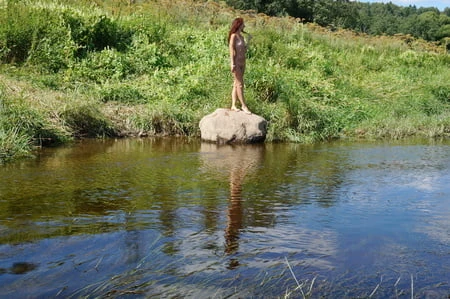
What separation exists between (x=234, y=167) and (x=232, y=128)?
105 inches

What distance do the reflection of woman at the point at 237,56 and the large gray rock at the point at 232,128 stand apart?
0.27 meters

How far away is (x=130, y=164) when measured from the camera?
7398 mm

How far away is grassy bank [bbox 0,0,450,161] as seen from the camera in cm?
1005

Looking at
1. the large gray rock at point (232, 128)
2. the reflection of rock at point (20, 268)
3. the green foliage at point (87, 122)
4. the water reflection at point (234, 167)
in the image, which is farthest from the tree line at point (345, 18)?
the reflection of rock at point (20, 268)

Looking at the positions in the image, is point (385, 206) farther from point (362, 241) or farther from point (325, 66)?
point (325, 66)

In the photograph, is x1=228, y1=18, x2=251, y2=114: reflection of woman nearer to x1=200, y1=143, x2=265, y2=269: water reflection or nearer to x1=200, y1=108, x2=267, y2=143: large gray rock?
x1=200, y1=108, x2=267, y2=143: large gray rock

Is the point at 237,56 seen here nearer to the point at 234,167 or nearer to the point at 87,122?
the point at 87,122

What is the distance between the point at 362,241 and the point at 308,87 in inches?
365

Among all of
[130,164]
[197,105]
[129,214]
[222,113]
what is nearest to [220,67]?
[197,105]

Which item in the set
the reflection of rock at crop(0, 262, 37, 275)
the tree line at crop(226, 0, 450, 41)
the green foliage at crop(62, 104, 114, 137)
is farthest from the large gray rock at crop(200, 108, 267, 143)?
the tree line at crop(226, 0, 450, 41)

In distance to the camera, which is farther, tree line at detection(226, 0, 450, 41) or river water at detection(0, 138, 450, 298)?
tree line at detection(226, 0, 450, 41)

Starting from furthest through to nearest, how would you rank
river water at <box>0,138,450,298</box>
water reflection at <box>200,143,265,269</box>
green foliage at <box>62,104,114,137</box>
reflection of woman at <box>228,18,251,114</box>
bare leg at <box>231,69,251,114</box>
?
bare leg at <box>231,69,251,114</box>, reflection of woman at <box>228,18,251,114</box>, green foliage at <box>62,104,114,137</box>, water reflection at <box>200,143,265,269</box>, river water at <box>0,138,450,298</box>

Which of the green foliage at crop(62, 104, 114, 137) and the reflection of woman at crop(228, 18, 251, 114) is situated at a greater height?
the reflection of woman at crop(228, 18, 251, 114)

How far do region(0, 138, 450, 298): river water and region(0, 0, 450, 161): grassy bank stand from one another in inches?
94.9
